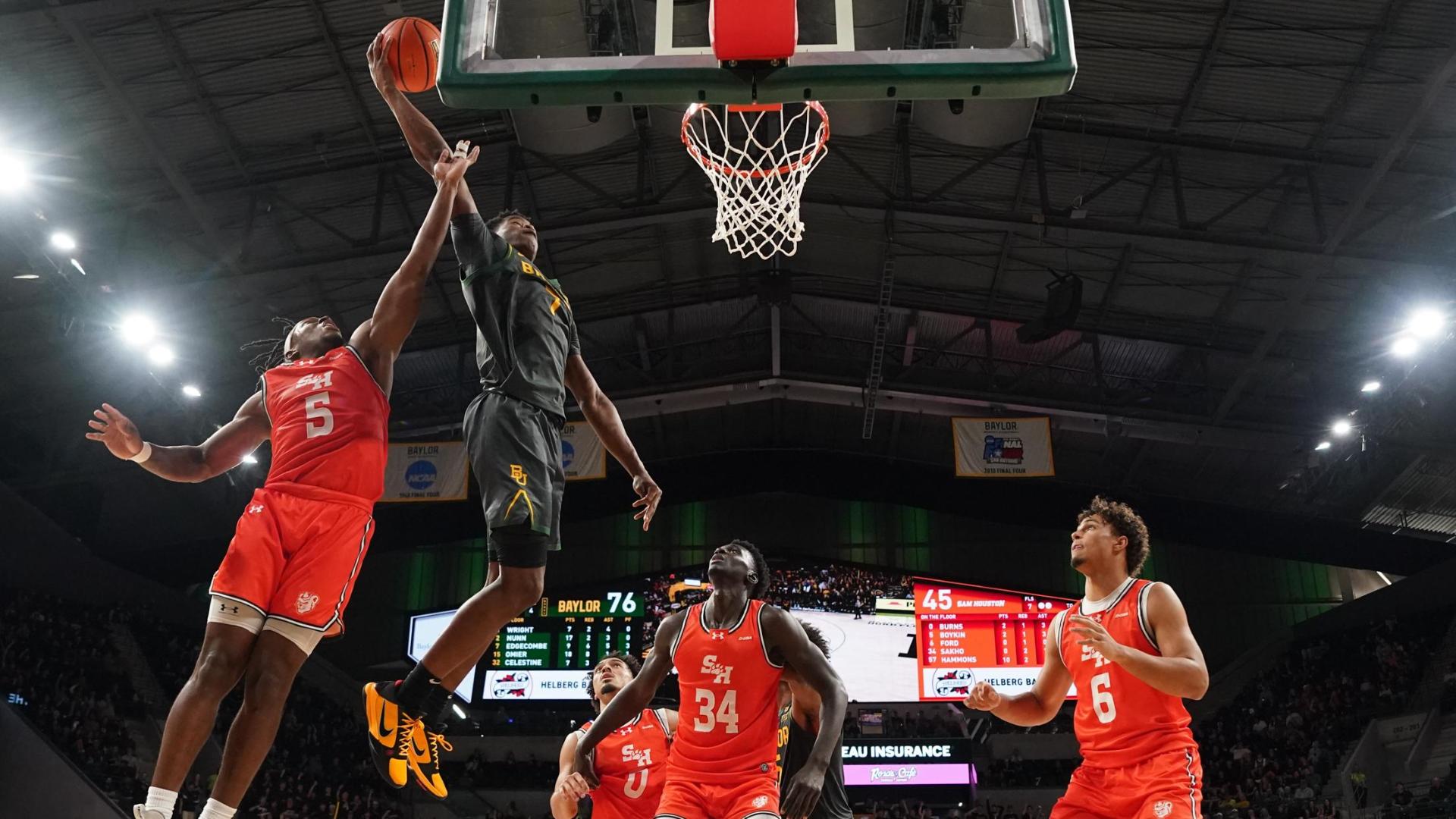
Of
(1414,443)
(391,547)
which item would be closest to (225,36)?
(391,547)

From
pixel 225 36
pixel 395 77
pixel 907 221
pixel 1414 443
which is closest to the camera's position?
pixel 395 77

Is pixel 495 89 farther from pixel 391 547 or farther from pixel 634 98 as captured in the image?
pixel 391 547

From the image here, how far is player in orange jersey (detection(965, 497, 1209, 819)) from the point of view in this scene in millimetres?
3965

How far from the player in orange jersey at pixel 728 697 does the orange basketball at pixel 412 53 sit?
2.32 meters

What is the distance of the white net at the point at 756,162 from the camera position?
8969 mm

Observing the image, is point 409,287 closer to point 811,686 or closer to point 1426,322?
point 811,686

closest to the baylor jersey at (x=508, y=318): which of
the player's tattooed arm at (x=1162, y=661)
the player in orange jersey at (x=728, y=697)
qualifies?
→ the player in orange jersey at (x=728, y=697)

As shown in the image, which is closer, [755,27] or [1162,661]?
[1162,661]

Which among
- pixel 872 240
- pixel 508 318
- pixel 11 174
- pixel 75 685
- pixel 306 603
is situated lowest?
pixel 306 603

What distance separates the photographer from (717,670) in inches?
191

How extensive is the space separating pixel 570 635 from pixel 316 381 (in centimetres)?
1663

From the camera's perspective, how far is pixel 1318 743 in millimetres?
20609

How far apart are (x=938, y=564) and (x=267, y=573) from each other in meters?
24.6

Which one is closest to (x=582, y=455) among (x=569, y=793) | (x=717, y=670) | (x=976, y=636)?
(x=976, y=636)
